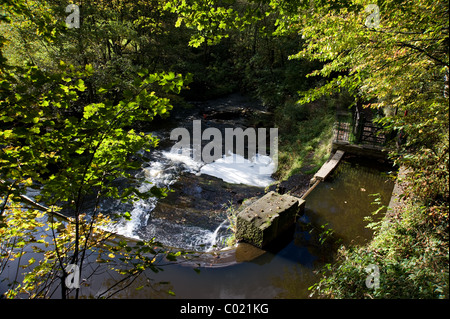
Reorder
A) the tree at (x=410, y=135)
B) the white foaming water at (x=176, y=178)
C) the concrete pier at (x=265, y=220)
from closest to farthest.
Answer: the tree at (x=410, y=135)
the concrete pier at (x=265, y=220)
the white foaming water at (x=176, y=178)

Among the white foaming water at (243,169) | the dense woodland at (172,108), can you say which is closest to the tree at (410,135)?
the dense woodland at (172,108)

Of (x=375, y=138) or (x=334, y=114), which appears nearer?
(x=375, y=138)

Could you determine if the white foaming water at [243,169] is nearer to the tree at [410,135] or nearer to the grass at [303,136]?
the grass at [303,136]

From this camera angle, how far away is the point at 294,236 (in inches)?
220

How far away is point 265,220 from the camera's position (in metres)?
5.15

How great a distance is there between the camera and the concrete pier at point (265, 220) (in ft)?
16.7

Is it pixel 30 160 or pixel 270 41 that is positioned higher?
pixel 270 41

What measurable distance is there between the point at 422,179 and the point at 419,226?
2.80ft

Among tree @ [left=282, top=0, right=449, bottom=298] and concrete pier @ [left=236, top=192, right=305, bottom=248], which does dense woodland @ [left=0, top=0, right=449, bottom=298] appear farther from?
→ concrete pier @ [left=236, top=192, right=305, bottom=248]

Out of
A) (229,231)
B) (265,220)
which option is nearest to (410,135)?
(265,220)
